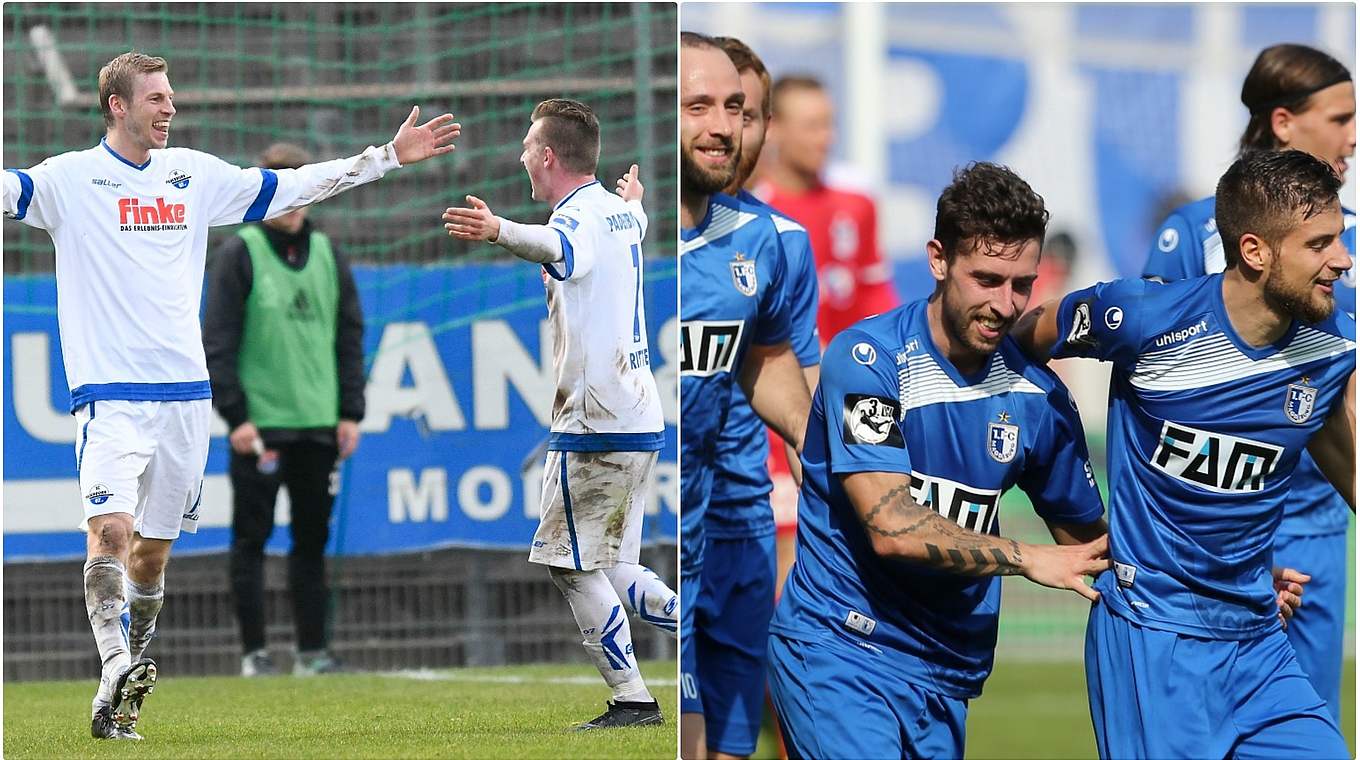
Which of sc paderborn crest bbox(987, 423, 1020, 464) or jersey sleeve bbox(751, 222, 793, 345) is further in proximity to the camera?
jersey sleeve bbox(751, 222, 793, 345)

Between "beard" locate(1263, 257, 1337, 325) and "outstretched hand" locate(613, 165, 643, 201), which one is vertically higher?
"outstretched hand" locate(613, 165, 643, 201)

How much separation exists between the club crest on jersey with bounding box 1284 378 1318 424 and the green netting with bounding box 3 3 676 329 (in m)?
2.68

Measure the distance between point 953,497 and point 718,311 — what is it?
1.14 meters

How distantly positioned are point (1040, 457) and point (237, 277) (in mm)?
2903

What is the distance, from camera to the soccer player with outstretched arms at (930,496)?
3.59 m

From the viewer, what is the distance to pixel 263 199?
4324 millimetres

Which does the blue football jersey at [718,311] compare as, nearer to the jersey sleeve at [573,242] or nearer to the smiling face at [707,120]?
the smiling face at [707,120]

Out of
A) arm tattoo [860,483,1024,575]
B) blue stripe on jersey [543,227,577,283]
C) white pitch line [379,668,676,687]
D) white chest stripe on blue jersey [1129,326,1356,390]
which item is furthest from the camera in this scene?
white pitch line [379,668,676,687]

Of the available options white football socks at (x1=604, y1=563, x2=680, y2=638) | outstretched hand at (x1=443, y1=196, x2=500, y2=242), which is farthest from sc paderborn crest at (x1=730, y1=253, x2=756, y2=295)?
outstretched hand at (x1=443, y1=196, x2=500, y2=242)

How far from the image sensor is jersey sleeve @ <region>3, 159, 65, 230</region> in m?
4.06

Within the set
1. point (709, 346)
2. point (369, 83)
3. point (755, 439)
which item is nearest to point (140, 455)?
point (709, 346)

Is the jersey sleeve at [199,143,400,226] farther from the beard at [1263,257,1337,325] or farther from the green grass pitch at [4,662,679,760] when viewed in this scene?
the beard at [1263,257,1337,325]

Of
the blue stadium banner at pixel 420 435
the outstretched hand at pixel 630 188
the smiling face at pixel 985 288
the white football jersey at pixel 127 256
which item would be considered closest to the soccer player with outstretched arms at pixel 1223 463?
the smiling face at pixel 985 288

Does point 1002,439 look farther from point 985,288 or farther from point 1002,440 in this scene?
point 985,288
